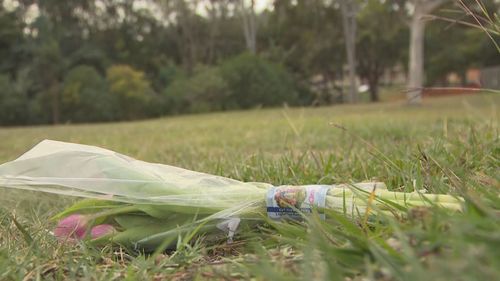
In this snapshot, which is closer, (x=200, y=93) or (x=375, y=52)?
(x=200, y=93)

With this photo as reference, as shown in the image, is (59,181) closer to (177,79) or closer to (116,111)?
(116,111)

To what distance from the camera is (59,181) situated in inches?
37.6

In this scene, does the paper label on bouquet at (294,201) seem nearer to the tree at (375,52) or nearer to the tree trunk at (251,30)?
the tree at (375,52)

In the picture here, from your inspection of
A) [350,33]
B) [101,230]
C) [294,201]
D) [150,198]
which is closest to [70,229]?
[101,230]

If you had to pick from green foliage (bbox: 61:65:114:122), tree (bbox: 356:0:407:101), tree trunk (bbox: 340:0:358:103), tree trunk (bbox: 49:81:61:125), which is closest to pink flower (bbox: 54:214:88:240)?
green foliage (bbox: 61:65:114:122)

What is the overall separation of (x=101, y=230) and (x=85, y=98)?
670 inches

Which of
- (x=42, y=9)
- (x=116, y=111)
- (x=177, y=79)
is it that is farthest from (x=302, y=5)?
(x=42, y=9)

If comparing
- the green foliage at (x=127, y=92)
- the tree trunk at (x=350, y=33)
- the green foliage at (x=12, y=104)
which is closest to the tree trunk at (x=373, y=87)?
the tree trunk at (x=350, y=33)

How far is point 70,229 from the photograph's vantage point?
97 cm

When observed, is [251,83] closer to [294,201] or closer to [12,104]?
[12,104]

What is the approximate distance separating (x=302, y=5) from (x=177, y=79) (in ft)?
18.4

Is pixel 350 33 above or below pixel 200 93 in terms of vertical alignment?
above

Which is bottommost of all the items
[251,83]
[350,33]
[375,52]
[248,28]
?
[251,83]

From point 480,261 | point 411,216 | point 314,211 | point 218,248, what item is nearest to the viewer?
point 480,261
